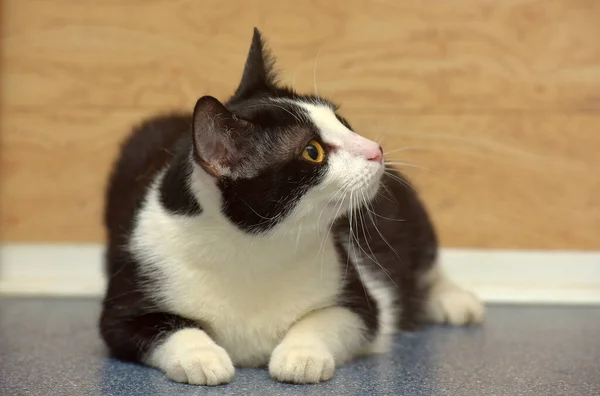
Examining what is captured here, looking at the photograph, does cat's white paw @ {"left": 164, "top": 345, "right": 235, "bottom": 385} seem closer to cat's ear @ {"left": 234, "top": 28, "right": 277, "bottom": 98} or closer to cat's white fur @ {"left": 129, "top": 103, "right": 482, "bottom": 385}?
cat's white fur @ {"left": 129, "top": 103, "right": 482, "bottom": 385}

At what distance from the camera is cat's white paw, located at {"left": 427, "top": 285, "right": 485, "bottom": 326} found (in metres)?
2.15

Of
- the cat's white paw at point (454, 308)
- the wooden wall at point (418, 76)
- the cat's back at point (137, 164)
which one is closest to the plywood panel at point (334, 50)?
the wooden wall at point (418, 76)

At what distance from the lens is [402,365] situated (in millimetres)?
1707

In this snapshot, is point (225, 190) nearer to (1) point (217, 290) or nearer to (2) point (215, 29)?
(1) point (217, 290)

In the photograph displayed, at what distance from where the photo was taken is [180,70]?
263 cm

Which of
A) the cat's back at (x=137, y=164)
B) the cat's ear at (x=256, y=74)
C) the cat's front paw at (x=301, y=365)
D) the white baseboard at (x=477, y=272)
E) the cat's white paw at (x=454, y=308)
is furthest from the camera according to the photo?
the white baseboard at (x=477, y=272)

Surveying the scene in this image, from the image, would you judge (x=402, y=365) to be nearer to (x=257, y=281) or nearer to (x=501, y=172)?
(x=257, y=281)

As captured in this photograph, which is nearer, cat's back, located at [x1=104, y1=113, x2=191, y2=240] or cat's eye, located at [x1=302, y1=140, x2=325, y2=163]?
cat's eye, located at [x1=302, y1=140, x2=325, y2=163]

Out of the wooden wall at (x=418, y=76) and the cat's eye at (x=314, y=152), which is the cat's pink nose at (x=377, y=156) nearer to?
the cat's eye at (x=314, y=152)

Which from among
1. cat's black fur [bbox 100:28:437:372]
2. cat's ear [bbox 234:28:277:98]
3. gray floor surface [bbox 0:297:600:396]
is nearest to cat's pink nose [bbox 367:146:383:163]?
cat's black fur [bbox 100:28:437:372]

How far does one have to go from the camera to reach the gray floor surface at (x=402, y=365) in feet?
4.90

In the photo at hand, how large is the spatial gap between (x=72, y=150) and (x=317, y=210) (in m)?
1.46

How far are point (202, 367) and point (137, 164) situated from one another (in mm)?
814

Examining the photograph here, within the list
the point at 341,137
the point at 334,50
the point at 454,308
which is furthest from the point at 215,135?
the point at 334,50
